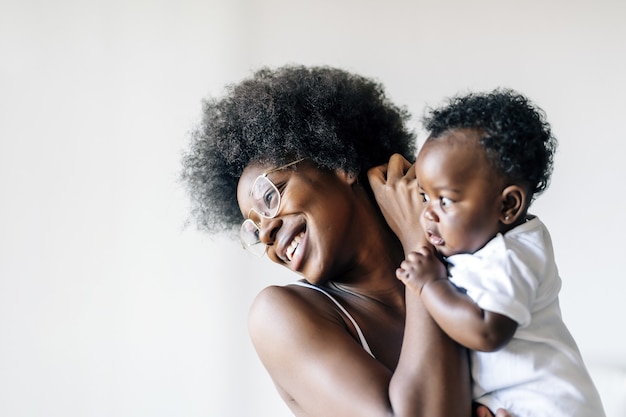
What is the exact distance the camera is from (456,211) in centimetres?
123

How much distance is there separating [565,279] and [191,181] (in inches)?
64.9

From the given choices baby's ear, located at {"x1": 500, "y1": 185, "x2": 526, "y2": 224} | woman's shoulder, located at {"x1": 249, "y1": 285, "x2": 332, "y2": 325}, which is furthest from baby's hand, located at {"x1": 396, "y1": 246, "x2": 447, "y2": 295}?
woman's shoulder, located at {"x1": 249, "y1": 285, "x2": 332, "y2": 325}

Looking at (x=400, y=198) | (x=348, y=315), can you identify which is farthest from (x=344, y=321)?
(x=400, y=198)

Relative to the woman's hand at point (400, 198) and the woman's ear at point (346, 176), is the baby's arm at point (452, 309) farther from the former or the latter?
the woman's ear at point (346, 176)

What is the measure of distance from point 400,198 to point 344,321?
0.25 m

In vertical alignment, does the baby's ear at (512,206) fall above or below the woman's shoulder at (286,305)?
above

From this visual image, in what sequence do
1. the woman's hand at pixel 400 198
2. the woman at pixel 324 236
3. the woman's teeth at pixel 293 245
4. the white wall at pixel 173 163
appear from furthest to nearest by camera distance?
1. the white wall at pixel 173 163
2. the woman's teeth at pixel 293 245
3. the woman's hand at pixel 400 198
4. the woman at pixel 324 236

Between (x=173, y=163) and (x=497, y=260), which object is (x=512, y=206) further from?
(x=173, y=163)

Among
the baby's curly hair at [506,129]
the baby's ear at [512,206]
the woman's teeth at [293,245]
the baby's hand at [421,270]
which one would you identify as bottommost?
the woman's teeth at [293,245]

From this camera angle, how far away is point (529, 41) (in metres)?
2.95

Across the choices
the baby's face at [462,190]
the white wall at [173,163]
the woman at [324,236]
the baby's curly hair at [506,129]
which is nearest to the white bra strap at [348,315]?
the woman at [324,236]

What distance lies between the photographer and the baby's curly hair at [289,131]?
1.63 m

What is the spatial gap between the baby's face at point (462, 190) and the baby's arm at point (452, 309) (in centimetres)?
5

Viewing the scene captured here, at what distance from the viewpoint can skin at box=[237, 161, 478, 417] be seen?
123 centimetres
